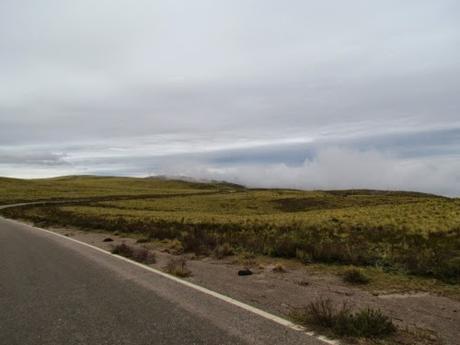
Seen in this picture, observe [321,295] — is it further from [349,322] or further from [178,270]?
[178,270]

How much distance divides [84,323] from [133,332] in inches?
35.8

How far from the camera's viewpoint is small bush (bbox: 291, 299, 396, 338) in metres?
6.05

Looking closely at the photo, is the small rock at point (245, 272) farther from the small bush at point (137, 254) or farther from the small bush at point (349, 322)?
the small bush at point (349, 322)

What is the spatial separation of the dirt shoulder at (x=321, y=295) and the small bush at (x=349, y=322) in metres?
0.23

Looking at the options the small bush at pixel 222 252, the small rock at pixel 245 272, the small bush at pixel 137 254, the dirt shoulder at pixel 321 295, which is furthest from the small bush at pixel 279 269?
the small bush at pixel 137 254

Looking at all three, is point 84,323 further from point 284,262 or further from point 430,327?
point 284,262

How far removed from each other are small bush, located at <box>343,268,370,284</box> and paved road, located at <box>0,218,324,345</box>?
3355 mm

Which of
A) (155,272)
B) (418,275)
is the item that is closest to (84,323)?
(155,272)

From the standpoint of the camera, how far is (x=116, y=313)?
23.7 ft

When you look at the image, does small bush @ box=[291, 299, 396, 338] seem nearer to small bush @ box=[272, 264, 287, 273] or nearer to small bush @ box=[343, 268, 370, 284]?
small bush @ box=[343, 268, 370, 284]

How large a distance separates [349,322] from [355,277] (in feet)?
12.9

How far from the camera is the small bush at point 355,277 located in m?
9.94

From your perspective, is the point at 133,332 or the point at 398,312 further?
the point at 398,312

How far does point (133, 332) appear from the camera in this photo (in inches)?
246
